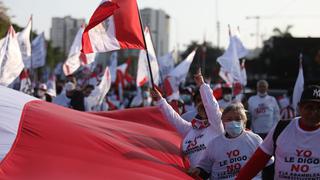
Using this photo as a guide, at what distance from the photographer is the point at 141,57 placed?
749 inches

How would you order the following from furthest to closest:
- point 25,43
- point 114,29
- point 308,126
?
point 25,43
point 114,29
point 308,126

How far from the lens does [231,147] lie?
5.26 m

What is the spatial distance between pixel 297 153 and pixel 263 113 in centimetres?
798

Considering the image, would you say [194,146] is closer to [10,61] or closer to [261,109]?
[261,109]

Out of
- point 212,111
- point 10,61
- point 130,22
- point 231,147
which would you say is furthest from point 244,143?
point 10,61

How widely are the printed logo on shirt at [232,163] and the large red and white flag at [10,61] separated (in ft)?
30.4

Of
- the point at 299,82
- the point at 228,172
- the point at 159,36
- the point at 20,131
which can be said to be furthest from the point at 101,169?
the point at 159,36

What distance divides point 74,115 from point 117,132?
401 millimetres

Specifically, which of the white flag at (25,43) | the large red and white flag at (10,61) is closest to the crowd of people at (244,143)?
the large red and white flag at (10,61)

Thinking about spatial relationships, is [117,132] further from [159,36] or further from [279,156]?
[159,36]

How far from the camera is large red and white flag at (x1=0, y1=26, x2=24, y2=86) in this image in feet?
46.3

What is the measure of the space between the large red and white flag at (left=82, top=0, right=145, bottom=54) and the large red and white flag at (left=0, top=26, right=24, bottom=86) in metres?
5.99

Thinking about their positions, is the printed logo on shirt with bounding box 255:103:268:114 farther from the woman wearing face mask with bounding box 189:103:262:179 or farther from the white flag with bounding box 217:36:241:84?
the woman wearing face mask with bounding box 189:103:262:179

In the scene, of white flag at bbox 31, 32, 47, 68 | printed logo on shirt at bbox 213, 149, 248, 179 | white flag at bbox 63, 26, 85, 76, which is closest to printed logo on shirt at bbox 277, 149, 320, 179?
printed logo on shirt at bbox 213, 149, 248, 179
